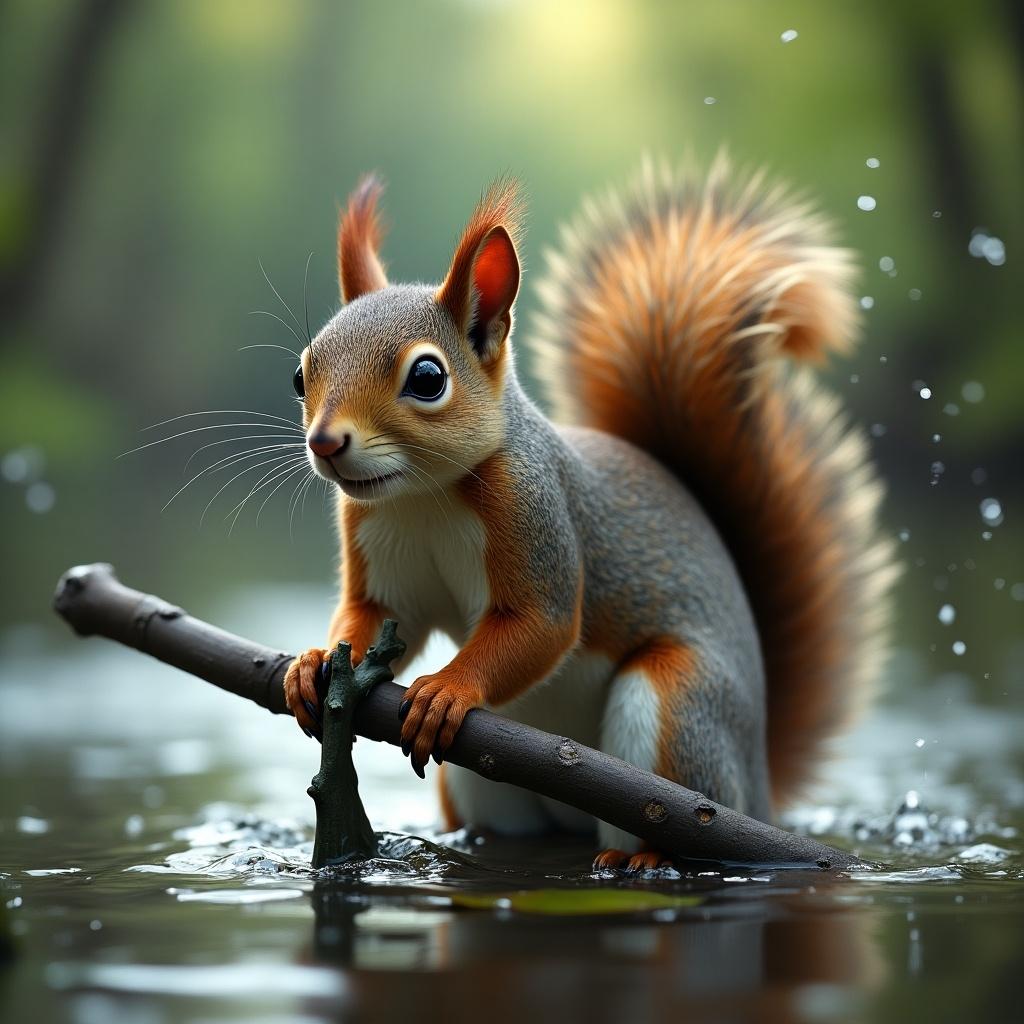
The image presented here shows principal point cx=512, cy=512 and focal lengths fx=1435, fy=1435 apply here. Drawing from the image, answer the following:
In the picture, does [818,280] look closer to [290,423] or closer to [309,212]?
[290,423]

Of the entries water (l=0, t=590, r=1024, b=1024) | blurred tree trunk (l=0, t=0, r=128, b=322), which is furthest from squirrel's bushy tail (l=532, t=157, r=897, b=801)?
blurred tree trunk (l=0, t=0, r=128, b=322)

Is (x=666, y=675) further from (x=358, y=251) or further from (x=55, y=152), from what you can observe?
(x=55, y=152)

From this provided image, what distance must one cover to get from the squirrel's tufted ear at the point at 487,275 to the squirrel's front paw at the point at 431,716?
431 millimetres

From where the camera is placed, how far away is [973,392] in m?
9.52

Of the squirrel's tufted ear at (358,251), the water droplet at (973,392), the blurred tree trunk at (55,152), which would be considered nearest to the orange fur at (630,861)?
the squirrel's tufted ear at (358,251)

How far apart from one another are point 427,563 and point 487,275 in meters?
0.39

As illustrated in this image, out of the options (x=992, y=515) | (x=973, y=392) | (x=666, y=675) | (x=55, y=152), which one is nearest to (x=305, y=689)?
(x=666, y=675)

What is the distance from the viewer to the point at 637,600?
2.07m

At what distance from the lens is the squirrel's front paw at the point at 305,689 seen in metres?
1.79

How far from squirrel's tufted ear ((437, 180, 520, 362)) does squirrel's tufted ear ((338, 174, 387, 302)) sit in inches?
9.2

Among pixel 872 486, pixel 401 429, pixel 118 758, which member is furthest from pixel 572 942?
pixel 118 758

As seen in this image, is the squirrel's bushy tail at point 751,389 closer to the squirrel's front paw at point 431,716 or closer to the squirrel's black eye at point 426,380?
the squirrel's black eye at point 426,380

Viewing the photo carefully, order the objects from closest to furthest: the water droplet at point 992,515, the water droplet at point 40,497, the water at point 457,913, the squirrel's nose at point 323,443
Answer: the water at point 457,913 < the squirrel's nose at point 323,443 < the water droplet at point 992,515 < the water droplet at point 40,497

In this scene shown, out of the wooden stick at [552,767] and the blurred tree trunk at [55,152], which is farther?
the blurred tree trunk at [55,152]
